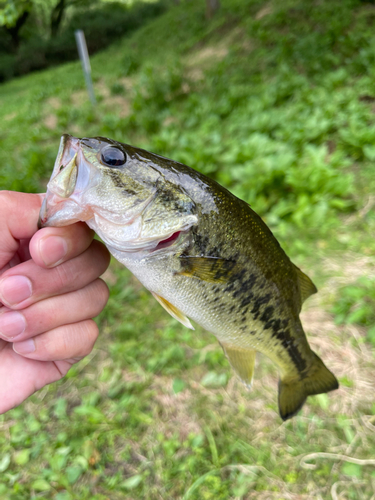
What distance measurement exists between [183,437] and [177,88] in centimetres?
783

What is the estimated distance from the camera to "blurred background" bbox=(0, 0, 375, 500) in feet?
7.82

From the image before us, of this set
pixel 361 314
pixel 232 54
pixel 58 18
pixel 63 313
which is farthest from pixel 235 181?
pixel 58 18

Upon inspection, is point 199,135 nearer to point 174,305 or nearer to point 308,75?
point 308,75

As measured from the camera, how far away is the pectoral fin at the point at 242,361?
1770 millimetres

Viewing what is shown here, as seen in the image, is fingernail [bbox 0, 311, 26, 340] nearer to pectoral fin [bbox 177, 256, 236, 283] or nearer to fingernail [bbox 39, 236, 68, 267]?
fingernail [bbox 39, 236, 68, 267]

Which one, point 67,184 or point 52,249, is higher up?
point 67,184

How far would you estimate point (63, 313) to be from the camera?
1.61 metres

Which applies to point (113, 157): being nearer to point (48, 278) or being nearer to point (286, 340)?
point (48, 278)

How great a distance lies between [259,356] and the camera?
3.00 metres

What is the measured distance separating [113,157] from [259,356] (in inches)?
Result: 90.9

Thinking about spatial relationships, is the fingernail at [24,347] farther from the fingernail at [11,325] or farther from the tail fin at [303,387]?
the tail fin at [303,387]

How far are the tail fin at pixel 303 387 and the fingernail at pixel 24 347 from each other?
1.33 meters

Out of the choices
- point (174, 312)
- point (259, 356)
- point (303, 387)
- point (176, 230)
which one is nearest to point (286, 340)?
point (303, 387)

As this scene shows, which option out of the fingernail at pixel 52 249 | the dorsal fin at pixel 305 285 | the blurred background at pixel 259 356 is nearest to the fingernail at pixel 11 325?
the fingernail at pixel 52 249
